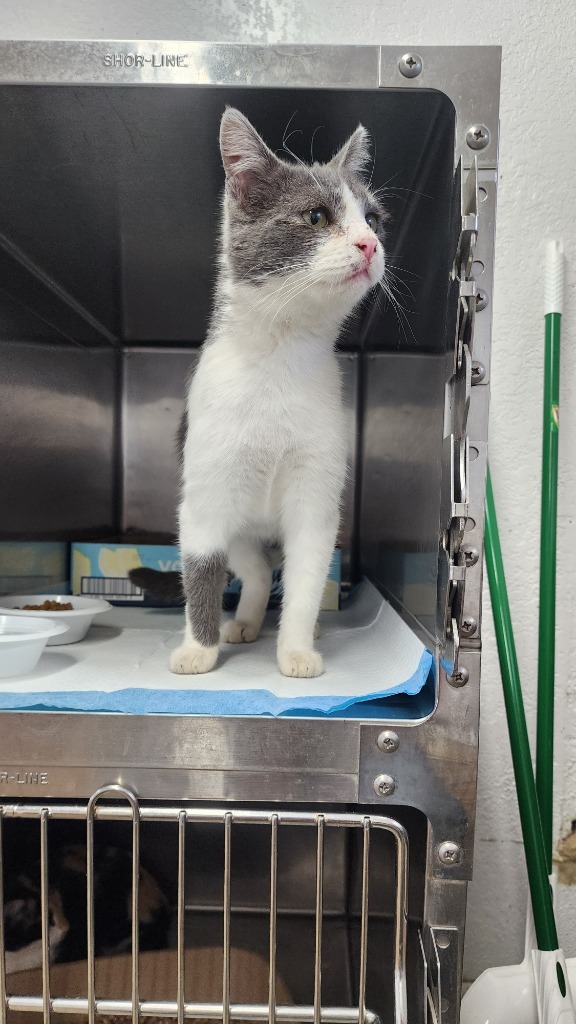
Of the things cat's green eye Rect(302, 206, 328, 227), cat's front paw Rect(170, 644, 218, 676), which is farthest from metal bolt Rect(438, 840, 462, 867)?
cat's green eye Rect(302, 206, 328, 227)

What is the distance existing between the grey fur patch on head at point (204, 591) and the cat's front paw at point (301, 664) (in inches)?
4.3

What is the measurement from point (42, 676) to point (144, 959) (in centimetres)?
42

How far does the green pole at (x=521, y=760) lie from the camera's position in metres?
1.05

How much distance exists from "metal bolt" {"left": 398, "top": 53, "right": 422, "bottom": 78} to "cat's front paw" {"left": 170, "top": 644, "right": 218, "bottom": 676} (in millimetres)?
676

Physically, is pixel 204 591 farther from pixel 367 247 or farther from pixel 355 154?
pixel 355 154

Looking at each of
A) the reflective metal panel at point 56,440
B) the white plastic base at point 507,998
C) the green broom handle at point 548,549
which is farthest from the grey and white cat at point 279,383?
the white plastic base at point 507,998

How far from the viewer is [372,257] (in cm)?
79

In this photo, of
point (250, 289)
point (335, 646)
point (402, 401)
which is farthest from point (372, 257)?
point (335, 646)

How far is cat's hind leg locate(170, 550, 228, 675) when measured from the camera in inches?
32.4

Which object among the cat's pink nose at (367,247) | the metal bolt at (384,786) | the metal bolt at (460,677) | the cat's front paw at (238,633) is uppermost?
the cat's pink nose at (367,247)

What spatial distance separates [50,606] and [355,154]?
2.67ft

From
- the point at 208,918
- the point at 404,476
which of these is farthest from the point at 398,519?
the point at 208,918

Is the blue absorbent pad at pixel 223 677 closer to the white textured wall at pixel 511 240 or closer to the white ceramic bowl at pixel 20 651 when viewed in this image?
the white ceramic bowl at pixel 20 651

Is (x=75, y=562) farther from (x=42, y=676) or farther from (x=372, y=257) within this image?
(x=372, y=257)
